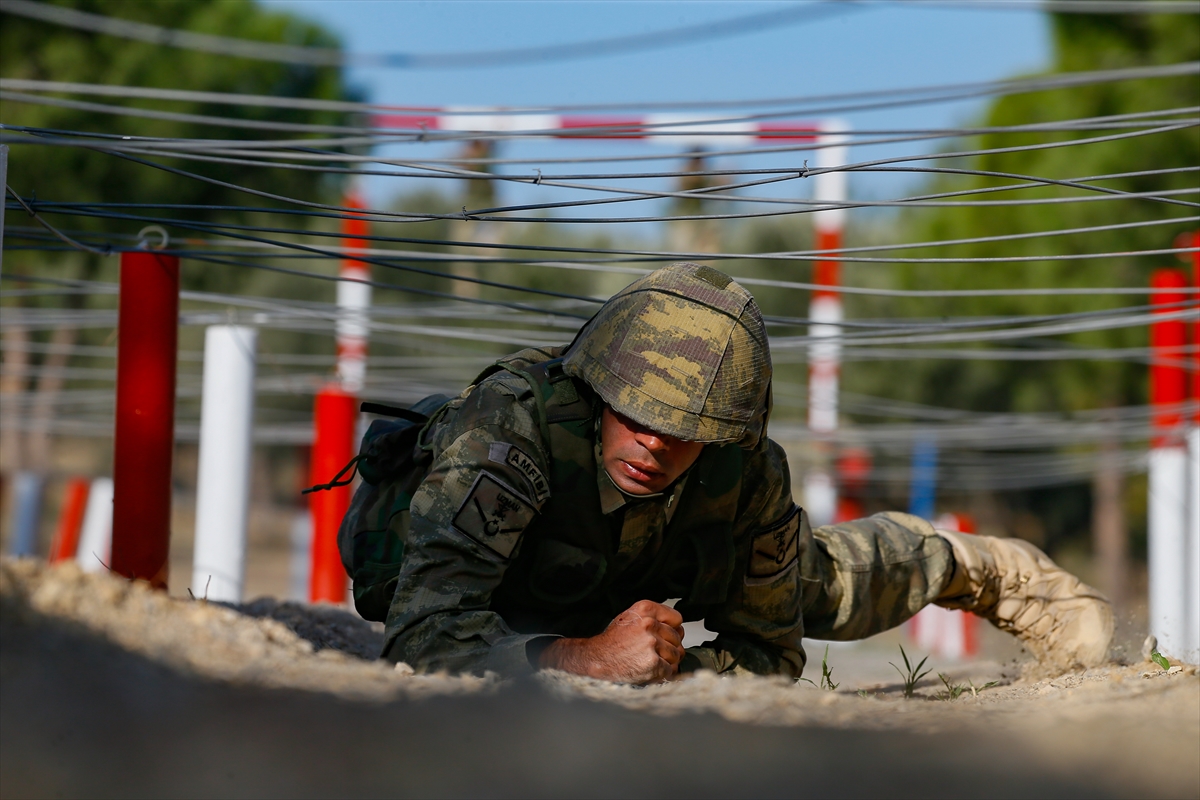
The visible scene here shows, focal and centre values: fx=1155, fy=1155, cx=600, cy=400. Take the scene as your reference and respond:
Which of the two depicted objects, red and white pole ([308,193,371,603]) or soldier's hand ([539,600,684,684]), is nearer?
soldier's hand ([539,600,684,684])

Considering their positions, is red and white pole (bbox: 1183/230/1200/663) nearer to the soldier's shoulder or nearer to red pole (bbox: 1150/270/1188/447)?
red pole (bbox: 1150/270/1188/447)

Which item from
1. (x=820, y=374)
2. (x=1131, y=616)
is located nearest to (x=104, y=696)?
(x=1131, y=616)

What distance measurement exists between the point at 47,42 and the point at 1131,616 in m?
11.2

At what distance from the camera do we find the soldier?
1.97 meters

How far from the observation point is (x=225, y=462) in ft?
12.6

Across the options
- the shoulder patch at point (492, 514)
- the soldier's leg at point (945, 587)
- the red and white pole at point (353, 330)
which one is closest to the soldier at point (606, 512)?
the shoulder patch at point (492, 514)

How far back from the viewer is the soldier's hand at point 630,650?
1.93 m

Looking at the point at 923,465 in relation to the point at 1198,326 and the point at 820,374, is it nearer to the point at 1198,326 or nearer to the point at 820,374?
the point at 820,374

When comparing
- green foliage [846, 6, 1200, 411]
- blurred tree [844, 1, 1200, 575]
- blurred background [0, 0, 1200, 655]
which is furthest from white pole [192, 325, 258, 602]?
green foliage [846, 6, 1200, 411]

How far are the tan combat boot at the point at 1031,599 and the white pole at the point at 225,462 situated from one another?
2.24 metres

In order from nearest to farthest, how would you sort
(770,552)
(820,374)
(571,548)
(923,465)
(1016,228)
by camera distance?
(571,548) < (770,552) < (820,374) < (923,465) < (1016,228)

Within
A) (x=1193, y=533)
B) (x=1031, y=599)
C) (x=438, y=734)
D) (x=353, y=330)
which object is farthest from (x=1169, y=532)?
(x=438, y=734)

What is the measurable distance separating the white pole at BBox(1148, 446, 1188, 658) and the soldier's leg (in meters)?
2.18

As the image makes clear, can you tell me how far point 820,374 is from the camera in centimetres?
815
